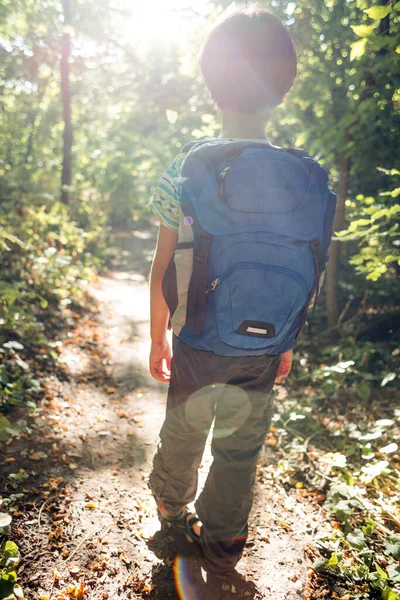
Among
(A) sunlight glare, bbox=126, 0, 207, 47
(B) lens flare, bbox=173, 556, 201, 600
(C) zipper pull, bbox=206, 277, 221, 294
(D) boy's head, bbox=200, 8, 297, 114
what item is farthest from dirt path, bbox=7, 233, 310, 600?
(A) sunlight glare, bbox=126, 0, 207, 47

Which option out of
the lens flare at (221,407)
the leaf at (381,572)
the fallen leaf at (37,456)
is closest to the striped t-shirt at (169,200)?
the lens flare at (221,407)

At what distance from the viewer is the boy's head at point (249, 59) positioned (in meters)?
1.46

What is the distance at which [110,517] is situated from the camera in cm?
229

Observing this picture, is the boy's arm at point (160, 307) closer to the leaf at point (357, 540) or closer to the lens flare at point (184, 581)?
the lens flare at point (184, 581)

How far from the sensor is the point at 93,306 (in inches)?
221

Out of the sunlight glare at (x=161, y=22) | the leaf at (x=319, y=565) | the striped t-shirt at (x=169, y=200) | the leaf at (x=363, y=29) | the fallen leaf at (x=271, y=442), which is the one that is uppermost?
the sunlight glare at (x=161, y=22)

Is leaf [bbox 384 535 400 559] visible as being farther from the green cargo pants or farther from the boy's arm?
the boy's arm

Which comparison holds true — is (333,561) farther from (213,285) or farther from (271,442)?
(213,285)

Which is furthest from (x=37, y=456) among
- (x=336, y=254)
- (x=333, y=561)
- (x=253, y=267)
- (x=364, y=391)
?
(x=336, y=254)

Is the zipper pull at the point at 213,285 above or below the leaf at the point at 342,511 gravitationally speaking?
above

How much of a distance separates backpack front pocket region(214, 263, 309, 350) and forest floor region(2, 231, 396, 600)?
1.27 meters

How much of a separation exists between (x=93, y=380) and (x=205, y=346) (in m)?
2.56

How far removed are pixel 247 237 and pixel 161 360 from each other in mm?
738

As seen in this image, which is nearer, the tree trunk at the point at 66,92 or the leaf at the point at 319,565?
the leaf at the point at 319,565
